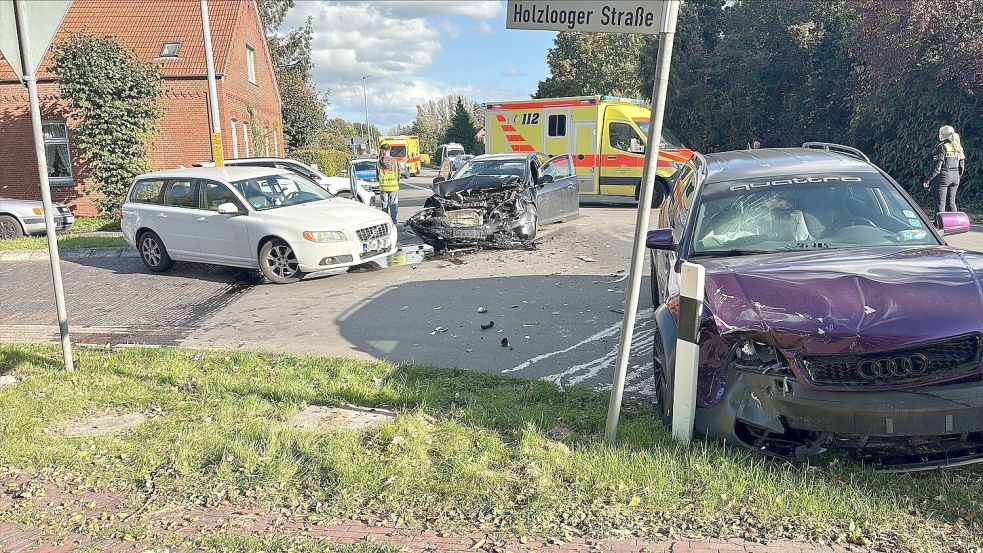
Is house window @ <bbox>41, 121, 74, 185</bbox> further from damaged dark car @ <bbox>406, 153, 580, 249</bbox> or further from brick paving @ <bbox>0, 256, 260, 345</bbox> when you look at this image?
damaged dark car @ <bbox>406, 153, 580, 249</bbox>

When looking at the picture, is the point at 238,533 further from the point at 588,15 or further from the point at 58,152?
the point at 58,152

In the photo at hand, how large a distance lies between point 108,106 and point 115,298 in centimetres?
1071

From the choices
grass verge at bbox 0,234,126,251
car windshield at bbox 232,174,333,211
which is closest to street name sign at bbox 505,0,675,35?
car windshield at bbox 232,174,333,211

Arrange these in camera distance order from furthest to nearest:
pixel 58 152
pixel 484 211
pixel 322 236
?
pixel 58 152 → pixel 484 211 → pixel 322 236

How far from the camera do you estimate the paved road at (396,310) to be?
22.6ft

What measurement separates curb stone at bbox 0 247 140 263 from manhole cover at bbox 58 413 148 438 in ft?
31.3

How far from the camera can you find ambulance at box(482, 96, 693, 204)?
1953 cm

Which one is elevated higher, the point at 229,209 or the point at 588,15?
the point at 588,15

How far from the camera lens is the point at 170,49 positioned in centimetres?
2353

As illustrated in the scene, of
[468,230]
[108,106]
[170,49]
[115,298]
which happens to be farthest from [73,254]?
[170,49]

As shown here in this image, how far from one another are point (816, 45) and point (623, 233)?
1526 centimetres

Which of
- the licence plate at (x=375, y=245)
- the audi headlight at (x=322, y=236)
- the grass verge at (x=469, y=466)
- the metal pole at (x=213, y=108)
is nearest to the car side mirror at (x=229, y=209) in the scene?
the audi headlight at (x=322, y=236)

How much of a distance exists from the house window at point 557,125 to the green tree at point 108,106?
10.7 meters

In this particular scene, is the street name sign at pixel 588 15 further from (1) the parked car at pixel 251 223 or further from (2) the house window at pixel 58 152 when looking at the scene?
(2) the house window at pixel 58 152
